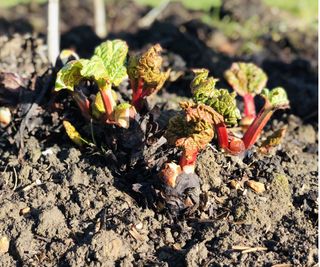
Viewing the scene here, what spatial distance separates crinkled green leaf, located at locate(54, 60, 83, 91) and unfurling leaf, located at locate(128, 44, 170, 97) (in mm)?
264

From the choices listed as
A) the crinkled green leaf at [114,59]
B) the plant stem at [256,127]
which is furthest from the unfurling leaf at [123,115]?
the plant stem at [256,127]

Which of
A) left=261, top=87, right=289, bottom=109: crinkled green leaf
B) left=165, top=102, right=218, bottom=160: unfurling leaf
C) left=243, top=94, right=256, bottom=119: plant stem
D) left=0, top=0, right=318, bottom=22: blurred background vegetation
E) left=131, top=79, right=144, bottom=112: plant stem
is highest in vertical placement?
left=165, top=102, right=218, bottom=160: unfurling leaf

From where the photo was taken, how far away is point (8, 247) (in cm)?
263

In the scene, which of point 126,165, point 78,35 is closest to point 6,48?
point 78,35

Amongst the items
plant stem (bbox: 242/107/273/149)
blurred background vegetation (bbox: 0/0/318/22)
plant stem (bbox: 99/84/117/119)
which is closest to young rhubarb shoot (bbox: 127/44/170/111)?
plant stem (bbox: 99/84/117/119)

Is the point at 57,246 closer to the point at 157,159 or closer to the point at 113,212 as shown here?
the point at 113,212

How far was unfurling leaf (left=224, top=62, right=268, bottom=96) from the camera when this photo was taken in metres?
3.37

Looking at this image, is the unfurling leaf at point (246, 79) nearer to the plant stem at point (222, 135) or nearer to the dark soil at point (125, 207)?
the dark soil at point (125, 207)

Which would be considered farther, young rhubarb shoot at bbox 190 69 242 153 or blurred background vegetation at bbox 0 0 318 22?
blurred background vegetation at bbox 0 0 318 22

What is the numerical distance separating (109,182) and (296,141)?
136 cm

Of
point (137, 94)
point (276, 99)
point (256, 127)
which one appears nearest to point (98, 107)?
point (137, 94)

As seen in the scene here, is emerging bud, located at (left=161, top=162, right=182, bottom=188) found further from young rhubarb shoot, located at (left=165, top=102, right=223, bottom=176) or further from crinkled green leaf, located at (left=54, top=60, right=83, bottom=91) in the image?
crinkled green leaf, located at (left=54, top=60, right=83, bottom=91)

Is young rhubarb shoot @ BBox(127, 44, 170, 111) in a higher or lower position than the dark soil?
higher

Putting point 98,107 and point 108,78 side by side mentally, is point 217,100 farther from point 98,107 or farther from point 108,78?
point 98,107
